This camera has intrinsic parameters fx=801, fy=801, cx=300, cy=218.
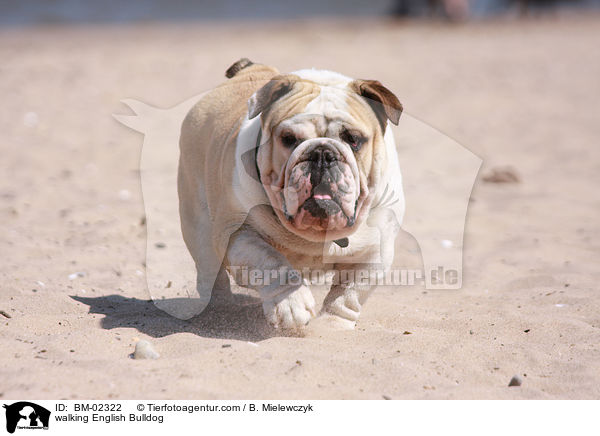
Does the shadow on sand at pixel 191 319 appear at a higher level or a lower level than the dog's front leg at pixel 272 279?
lower

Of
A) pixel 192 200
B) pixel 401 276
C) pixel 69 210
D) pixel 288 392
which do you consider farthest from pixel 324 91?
pixel 69 210

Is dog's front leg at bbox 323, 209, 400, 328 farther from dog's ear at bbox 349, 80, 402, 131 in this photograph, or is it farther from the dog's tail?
the dog's tail

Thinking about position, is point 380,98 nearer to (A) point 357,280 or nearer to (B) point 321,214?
(B) point 321,214

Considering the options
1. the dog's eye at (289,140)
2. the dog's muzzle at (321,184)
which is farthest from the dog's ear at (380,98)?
the dog's eye at (289,140)

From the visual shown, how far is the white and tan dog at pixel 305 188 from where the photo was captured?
365 cm

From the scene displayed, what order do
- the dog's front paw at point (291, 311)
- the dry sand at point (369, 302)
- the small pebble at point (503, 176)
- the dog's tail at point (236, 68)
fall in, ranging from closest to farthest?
1. the dry sand at point (369, 302)
2. the dog's front paw at point (291, 311)
3. the dog's tail at point (236, 68)
4. the small pebble at point (503, 176)

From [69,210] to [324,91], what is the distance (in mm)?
3505

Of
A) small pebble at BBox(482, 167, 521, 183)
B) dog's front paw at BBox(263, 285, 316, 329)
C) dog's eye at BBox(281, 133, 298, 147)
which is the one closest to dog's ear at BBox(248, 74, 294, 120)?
dog's eye at BBox(281, 133, 298, 147)

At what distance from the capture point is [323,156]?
3596mm

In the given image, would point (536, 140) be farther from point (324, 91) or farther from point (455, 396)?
point (455, 396)

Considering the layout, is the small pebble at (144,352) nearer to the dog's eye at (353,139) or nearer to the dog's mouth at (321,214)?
the dog's mouth at (321,214)

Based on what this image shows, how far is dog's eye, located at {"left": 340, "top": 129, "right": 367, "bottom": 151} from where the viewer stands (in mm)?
3729

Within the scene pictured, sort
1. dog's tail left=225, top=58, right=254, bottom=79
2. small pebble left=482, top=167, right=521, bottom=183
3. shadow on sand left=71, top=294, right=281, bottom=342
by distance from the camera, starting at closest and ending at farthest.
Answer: shadow on sand left=71, top=294, right=281, bottom=342 < dog's tail left=225, top=58, right=254, bottom=79 < small pebble left=482, top=167, right=521, bottom=183

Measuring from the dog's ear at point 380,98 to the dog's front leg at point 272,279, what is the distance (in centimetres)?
87
